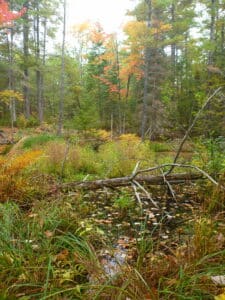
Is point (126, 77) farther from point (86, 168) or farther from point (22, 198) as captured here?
point (22, 198)

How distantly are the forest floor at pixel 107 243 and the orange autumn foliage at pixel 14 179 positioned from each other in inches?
0.5

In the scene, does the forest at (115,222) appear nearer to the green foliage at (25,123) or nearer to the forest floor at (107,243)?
the forest floor at (107,243)

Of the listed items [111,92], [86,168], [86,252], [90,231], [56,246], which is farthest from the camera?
[111,92]

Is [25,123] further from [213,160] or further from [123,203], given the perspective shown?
[213,160]

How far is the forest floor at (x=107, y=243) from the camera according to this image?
168 cm

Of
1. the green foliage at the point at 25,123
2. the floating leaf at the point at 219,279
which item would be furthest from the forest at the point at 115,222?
the green foliage at the point at 25,123

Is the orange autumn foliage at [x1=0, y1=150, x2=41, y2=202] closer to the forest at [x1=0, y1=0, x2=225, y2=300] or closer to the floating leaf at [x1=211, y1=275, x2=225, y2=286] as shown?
the forest at [x1=0, y1=0, x2=225, y2=300]

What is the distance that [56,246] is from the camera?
2.24m

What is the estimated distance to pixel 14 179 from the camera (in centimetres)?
379

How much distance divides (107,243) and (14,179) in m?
1.88

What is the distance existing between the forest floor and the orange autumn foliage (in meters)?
0.01

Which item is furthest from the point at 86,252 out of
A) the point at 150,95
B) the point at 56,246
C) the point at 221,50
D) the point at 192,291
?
the point at 150,95

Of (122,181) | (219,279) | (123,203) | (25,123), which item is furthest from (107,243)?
(25,123)

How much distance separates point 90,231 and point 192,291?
129cm
